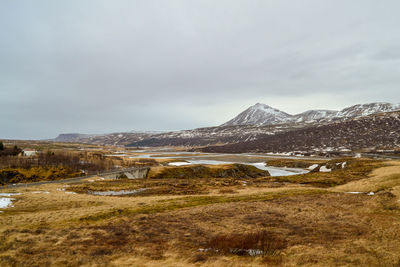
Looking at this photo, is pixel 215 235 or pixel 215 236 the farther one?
pixel 215 235

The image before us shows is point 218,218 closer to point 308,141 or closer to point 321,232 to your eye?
point 321,232

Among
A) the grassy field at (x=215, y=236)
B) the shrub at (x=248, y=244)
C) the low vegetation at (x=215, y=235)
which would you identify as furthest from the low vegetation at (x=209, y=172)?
the shrub at (x=248, y=244)

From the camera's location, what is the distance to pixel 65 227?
65.2ft

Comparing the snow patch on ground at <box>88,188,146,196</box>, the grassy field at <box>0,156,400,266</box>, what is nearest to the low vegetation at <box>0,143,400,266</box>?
the grassy field at <box>0,156,400,266</box>

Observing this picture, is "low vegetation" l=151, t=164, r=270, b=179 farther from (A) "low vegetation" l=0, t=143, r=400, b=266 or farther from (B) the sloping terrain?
(B) the sloping terrain

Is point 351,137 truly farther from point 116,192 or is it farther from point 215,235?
point 215,235

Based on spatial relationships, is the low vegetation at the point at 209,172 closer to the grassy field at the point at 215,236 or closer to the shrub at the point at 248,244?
the grassy field at the point at 215,236

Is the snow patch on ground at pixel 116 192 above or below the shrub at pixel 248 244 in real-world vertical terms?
below

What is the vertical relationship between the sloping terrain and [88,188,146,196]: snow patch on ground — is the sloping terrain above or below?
above

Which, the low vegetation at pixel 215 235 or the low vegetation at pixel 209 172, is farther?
the low vegetation at pixel 209 172

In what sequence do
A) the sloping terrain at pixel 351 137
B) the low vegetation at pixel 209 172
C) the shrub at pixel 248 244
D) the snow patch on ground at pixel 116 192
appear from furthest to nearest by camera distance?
the sloping terrain at pixel 351 137, the low vegetation at pixel 209 172, the snow patch on ground at pixel 116 192, the shrub at pixel 248 244

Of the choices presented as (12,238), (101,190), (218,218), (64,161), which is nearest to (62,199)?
(101,190)

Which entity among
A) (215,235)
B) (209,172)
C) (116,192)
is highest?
(215,235)

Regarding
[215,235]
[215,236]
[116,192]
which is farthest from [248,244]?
[116,192]
